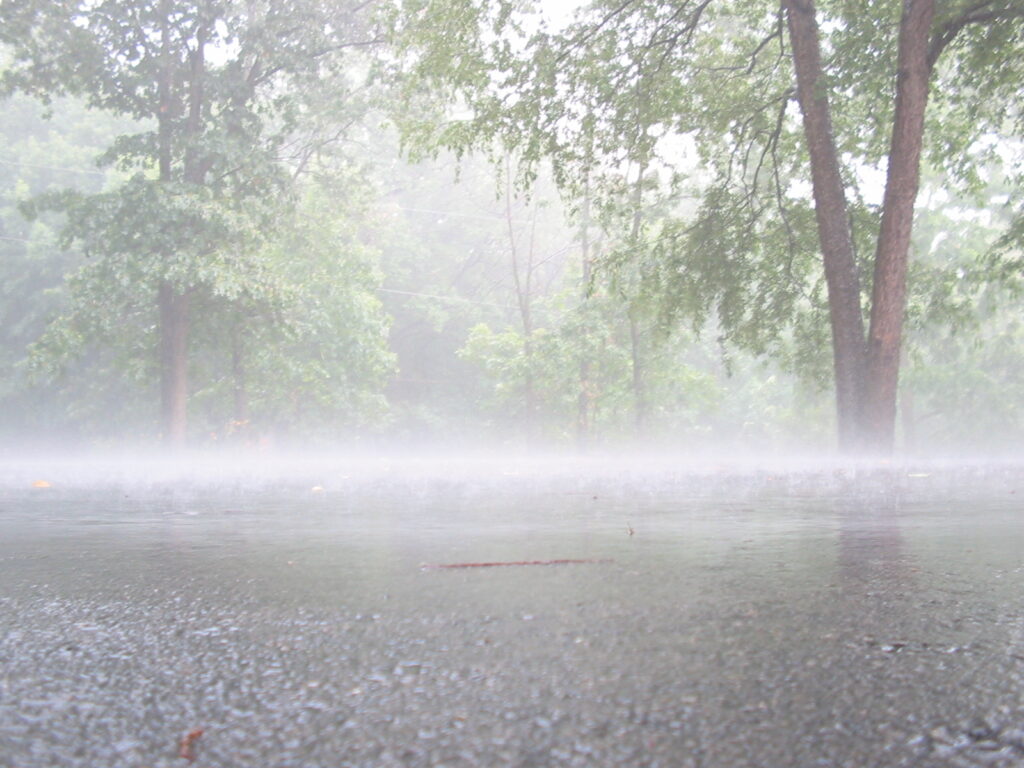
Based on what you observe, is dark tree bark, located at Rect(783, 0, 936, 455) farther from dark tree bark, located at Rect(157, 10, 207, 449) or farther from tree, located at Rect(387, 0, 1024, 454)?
dark tree bark, located at Rect(157, 10, 207, 449)

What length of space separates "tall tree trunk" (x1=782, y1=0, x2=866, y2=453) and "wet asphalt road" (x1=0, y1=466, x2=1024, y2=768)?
6.77 m

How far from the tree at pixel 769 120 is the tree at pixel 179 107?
1038 centimetres

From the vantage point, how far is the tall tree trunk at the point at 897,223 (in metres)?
9.15

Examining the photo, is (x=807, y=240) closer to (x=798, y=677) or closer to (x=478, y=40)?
(x=478, y=40)

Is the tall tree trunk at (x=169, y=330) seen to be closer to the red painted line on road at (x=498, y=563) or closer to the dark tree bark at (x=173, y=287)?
the dark tree bark at (x=173, y=287)

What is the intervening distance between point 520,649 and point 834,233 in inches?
383

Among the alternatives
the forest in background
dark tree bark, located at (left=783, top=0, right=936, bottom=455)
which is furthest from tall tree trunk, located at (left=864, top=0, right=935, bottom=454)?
the forest in background

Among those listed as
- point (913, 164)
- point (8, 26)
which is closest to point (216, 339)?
point (8, 26)

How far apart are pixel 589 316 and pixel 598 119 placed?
22.0m

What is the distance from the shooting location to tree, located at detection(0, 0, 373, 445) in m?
19.5

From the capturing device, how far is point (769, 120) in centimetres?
1236

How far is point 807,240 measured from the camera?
12.0m

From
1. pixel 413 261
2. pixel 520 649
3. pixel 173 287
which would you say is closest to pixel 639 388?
pixel 173 287

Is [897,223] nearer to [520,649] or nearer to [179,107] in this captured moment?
[520,649]
